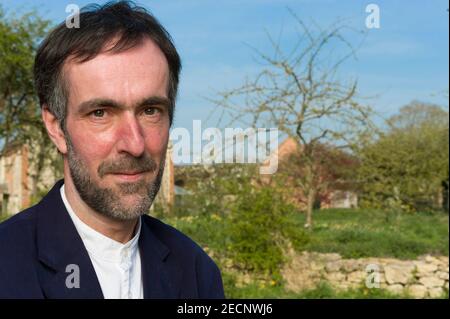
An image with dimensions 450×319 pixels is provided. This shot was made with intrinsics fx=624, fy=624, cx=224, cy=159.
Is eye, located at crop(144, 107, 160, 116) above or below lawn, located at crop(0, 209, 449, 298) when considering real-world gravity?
above

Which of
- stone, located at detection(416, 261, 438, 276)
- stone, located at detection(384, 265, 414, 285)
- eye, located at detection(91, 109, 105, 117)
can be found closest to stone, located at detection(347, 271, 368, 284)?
stone, located at detection(384, 265, 414, 285)

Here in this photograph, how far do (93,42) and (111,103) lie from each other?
Answer: 0.67 feet

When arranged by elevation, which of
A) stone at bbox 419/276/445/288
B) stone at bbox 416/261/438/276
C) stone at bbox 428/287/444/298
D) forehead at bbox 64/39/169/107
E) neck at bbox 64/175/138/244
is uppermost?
forehead at bbox 64/39/169/107

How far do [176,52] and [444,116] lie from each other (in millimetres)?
20210

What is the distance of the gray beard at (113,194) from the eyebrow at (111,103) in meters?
0.15

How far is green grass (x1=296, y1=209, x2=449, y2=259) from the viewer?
923 centimetres

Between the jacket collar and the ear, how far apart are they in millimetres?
132

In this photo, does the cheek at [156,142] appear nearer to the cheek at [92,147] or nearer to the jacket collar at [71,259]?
the cheek at [92,147]

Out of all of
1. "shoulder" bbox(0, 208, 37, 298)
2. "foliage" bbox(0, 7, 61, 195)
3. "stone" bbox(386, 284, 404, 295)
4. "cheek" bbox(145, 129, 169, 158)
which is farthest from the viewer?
"foliage" bbox(0, 7, 61, 195)

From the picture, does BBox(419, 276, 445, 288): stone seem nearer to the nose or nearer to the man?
the man

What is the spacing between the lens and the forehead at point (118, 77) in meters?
1.71

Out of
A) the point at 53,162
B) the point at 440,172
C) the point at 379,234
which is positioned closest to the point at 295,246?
the point at 379,234

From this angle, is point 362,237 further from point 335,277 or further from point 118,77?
point 118,77
